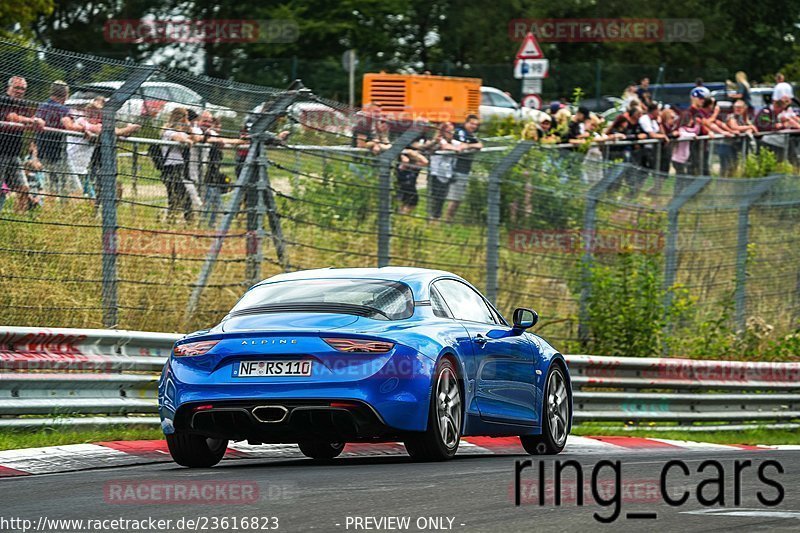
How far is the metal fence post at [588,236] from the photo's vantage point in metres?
19.2

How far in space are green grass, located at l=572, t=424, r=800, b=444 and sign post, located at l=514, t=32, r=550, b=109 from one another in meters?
9.90

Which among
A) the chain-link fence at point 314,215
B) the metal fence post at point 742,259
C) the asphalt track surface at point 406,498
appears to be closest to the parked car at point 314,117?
the chain-link fence at point 314,215

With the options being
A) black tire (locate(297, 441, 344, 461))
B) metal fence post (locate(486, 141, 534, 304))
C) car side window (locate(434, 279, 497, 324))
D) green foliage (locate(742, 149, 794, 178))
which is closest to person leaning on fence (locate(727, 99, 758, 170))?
green foliage (locate(742, 149, 794, 178))

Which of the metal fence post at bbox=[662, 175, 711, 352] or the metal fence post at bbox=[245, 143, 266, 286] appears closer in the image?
the metal fence post at bbox=[245, 143, 266, 286]

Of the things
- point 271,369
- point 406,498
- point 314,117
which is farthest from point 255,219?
point 406,498

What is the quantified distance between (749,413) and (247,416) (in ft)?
30.8

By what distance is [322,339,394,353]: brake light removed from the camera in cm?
999

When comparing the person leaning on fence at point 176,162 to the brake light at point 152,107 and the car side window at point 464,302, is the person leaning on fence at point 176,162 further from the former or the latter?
the car side window at point 464,302

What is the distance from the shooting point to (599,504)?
26.2ft

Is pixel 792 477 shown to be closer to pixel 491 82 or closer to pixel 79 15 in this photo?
pixel 491 82

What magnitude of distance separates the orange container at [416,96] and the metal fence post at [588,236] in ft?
50.5

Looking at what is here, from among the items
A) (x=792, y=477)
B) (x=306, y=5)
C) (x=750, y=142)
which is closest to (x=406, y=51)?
(x=306, y=5)

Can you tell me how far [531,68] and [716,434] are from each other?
1098cm

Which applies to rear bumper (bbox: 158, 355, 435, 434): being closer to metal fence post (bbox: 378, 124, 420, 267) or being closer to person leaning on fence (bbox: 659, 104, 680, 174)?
metal fence post (bbox: 378, 124, 420, 267)
